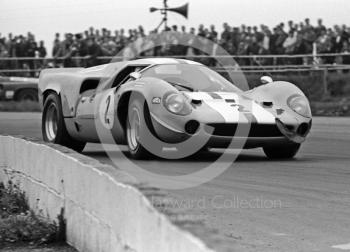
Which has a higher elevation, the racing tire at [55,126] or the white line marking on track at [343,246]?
the white line marking on track at [343,246]

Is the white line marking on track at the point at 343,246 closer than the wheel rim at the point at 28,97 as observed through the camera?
Yes

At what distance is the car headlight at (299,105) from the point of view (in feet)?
30.9

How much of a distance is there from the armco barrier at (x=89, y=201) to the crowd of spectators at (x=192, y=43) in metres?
12.4

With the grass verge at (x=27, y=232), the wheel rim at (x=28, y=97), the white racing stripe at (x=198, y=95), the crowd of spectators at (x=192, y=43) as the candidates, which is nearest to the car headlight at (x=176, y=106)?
the white racing stripe at (x=198, y=95)

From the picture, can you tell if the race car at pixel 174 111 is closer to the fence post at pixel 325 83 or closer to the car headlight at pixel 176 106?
the car headlight at pixel 176 106

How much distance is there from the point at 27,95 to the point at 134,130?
1839 cm

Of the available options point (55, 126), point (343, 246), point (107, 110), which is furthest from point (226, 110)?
point (343, 246)

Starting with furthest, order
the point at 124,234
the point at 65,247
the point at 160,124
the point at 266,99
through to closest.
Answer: the point at 266,99, the point at 160,124, the point at 65,247, the point at 124,234

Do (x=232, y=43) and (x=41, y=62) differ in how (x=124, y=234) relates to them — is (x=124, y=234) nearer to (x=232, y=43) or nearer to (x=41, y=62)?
(x=232, y=43)

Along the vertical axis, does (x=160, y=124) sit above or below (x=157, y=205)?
below

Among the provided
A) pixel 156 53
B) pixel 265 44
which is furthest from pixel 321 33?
pixel 156 53

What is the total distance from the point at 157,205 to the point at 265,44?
64.1 ft

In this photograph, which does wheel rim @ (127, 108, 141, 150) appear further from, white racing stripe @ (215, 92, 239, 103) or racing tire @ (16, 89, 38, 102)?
racing tire @ (16, 89, 38, 102)

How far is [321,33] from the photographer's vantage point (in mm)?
21625
